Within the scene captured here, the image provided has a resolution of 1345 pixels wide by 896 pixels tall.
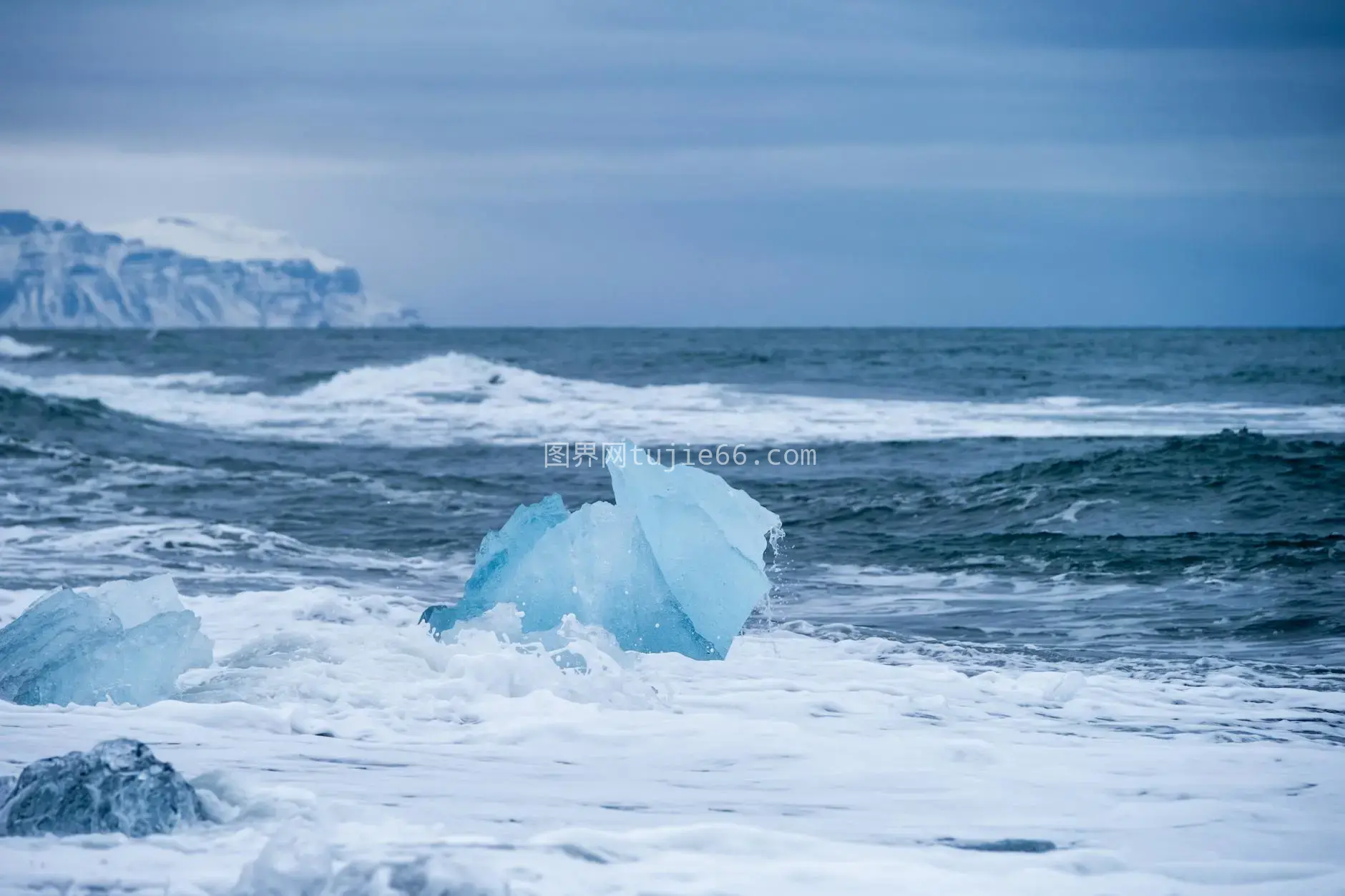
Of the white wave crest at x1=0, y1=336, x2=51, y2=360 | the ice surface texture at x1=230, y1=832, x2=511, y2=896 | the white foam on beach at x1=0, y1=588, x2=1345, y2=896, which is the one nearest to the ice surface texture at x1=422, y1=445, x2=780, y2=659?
the white foam on beach at x1=0, y1=588, x2=1345, y2=896

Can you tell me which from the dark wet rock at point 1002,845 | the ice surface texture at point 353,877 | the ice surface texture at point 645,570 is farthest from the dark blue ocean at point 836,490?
the ice surface texture at point 353,877

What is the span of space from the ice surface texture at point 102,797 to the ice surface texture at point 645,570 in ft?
8.70

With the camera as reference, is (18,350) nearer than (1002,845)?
No

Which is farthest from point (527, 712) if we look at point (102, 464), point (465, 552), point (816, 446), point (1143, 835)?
point (816, 446)

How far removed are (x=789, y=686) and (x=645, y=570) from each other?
0.93 m

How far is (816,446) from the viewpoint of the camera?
2080 centimetres

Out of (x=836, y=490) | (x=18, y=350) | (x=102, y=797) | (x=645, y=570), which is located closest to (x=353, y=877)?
(x=102, y=797)

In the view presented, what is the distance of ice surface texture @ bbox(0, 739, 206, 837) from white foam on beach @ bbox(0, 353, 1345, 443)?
1784cm

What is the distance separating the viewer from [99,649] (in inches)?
220

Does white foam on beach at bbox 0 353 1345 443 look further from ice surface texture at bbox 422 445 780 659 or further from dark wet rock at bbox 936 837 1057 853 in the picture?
dark wet rock at bbox 936 837 1057 853

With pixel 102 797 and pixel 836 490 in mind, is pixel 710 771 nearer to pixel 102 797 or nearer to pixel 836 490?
pixel 102 797

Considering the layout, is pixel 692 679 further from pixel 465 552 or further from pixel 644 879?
pixel 465 552

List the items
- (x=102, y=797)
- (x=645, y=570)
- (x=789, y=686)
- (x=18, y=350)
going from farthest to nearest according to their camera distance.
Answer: (x=18, y=350), (x=645, y=570), (x=789, y=686), (x=102, y=797)

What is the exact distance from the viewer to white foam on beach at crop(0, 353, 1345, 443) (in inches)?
920
